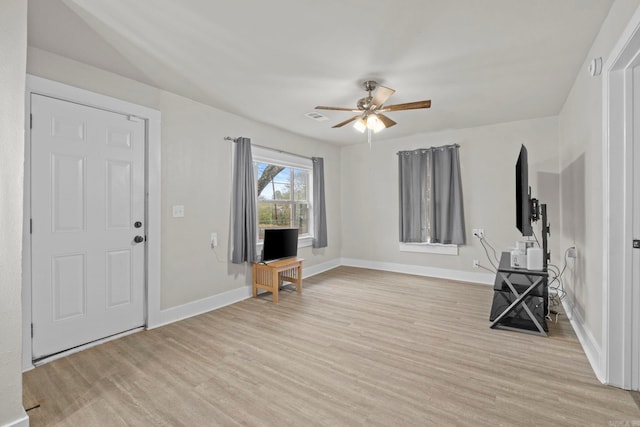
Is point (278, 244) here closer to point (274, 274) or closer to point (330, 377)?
point (274, 274)

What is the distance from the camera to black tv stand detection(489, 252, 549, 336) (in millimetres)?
2779

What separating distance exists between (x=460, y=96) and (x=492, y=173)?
5.73ft

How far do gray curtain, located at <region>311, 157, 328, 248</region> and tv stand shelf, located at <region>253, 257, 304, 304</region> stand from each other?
3.55 feet

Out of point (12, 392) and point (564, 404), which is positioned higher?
point (12, 392)

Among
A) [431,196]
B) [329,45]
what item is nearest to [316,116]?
[329,45]

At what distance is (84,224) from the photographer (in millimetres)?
2555

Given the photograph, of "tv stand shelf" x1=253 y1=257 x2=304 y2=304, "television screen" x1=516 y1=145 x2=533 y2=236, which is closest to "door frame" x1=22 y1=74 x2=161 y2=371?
"tv stand shelf" x1=253 y1=257 x2=304 y2=304

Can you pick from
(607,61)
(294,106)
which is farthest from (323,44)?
(607,61)

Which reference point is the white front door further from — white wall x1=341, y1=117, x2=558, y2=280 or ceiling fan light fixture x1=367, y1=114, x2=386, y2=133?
white wall x1=341, y1=117, x2=558, y2=280

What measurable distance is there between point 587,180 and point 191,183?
3.90 metres

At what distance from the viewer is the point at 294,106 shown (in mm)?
3604

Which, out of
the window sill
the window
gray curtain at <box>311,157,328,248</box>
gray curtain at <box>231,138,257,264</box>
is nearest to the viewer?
gray curtain at <box>231,138,257,264</box>

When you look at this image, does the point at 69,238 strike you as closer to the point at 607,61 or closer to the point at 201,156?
the point at 201,156

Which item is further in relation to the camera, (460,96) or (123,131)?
(460,96)
